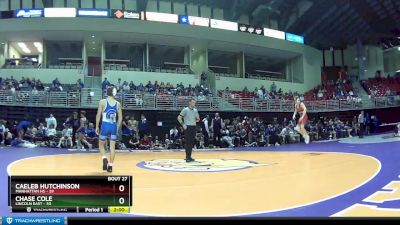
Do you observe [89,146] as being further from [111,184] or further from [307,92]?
[307,92]

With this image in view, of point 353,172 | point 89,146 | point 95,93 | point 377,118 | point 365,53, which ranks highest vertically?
point 365,53

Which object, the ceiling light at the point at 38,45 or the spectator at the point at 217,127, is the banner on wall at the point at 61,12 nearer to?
the ceiling light at the point at 38,45

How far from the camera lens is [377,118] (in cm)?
232

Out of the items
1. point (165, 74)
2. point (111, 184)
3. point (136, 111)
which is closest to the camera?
point (111, 184)

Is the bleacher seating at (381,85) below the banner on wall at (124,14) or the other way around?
below

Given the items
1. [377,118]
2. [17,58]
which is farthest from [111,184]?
[377,118]

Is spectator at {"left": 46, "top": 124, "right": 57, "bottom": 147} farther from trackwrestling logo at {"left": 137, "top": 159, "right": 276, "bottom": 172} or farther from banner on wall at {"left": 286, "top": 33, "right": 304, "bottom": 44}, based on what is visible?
banner on wall at {"left": 286, "top": 33, "right": 304, "bottom": 44}

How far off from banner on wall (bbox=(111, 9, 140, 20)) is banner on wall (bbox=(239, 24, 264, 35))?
61cm

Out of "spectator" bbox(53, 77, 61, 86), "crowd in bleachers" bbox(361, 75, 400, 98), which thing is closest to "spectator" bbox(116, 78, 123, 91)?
"spectator" bbox(53, 77, 61, 86)

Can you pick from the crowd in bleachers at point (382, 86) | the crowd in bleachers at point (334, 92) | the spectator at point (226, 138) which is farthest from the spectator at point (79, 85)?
the crowd in bleachers at point (382, 86)

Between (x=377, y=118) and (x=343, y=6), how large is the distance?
32.9 inches

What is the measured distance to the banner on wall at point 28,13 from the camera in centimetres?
189
